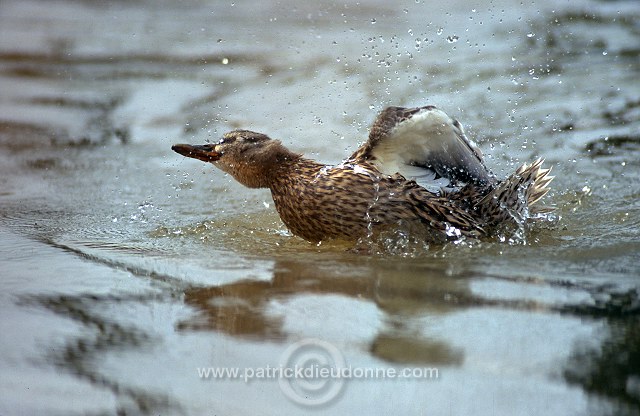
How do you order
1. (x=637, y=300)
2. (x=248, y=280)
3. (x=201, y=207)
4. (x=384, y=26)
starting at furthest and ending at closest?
1. (x=384, y=26)
2. (x=201, y=207)
3. (x=248, y=280)
4. (x=637, y=300)

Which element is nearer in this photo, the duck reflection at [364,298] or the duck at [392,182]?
the duck reflection at [364,298]

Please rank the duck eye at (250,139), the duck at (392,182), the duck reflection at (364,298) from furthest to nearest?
1. the duck eye at (250,139)
2. the duck at (392,182)
3. the duck reflection at (364,298)

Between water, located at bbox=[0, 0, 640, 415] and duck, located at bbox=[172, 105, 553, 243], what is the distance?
19cm

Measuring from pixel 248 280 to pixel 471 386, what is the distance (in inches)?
57.8

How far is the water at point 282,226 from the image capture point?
318cm

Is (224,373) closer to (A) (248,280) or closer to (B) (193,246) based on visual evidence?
(A) (248,280)

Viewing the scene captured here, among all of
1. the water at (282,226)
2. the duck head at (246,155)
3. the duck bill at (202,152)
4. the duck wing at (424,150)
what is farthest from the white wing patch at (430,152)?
the duck bill at (202,152)

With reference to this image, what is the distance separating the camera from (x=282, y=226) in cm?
580

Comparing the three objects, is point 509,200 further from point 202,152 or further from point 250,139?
point 202,152

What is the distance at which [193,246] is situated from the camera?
16.6 ft

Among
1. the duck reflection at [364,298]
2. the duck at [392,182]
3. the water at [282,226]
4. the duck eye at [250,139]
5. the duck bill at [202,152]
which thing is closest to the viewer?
the water at [282,226]

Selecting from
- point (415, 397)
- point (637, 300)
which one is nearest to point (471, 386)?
point (415, 397)

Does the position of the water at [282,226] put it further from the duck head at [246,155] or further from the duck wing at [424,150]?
the duck wing at [424,150]

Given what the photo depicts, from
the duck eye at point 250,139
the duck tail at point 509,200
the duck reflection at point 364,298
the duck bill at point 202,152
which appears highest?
the duck eye at point 250,139
